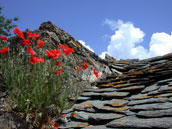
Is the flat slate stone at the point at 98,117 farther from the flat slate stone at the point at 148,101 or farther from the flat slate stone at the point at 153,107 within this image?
the flat slate stone at the point at 148,101

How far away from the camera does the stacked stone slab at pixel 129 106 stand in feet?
5.89

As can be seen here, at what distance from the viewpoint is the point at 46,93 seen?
2322mm

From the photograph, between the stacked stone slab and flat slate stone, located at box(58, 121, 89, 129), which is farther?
flat slate stone, located at box(58, 121, 89, 129)

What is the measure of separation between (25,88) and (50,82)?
0.35m

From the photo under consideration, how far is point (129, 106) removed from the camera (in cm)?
230

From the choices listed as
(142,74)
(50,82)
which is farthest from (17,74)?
(142,74)

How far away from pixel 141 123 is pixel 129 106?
1.92 ft

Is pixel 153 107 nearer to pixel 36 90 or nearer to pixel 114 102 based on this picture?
pixel 114 102

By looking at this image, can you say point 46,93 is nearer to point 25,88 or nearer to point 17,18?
point 25,88

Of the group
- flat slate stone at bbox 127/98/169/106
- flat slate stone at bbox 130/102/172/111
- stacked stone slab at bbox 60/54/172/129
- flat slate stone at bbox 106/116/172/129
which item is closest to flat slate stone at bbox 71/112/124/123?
stacked stone slab at bbox 60/54/172/129

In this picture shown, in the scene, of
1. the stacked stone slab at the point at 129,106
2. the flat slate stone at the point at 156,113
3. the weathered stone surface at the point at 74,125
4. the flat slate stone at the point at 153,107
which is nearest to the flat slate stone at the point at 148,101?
the stacked stone slab at the point at 129,106

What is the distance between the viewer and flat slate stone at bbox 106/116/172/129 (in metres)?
1.60

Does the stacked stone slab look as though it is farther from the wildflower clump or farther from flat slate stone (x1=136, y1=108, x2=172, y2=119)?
the wildflower clump

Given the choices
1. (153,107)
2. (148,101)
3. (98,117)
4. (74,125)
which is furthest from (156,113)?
(74,125)
